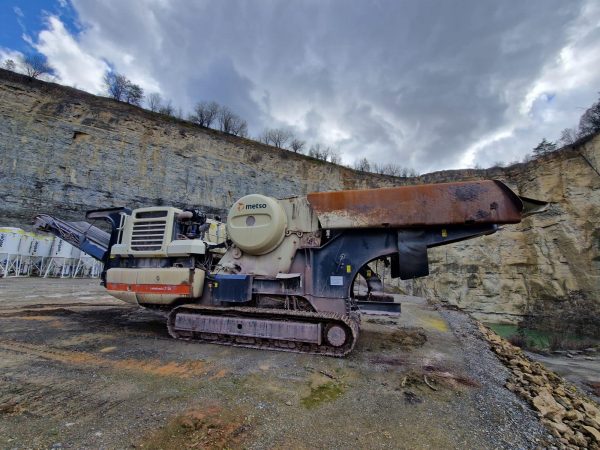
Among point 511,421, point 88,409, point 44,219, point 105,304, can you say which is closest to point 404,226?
point 511,421

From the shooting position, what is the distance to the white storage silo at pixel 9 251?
1342 cm

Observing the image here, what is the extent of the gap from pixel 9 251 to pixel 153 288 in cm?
1363

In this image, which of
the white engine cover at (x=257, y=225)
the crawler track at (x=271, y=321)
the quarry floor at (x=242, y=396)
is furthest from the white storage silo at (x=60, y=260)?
the white engine cover at (x=257, y=225)

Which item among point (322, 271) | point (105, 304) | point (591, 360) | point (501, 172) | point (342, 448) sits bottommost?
point (591, 360)

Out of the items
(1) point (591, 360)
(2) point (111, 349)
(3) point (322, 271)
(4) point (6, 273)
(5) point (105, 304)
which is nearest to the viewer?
(2) point (111, 349)

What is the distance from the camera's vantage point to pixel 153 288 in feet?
16.7

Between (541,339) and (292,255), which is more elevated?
(292,255)

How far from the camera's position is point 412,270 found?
14.9 feet

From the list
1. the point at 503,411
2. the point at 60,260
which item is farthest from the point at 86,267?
the point at 503,411

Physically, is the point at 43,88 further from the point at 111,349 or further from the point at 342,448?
the point at 342,448

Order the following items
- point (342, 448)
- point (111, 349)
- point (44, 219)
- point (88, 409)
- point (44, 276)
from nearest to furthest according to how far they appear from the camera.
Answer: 1. point (342, 448)
2. point (88, 409)
3. point (111, 349)
4. point (44, 219)
5. point (44, 276)

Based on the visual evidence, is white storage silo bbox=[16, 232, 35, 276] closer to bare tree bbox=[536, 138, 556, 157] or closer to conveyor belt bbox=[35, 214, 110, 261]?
conveyor belt bbox=[35, 214, 110, 261]

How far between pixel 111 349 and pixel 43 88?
20.9 meters

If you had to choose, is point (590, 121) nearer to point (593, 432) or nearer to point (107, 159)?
point (593, 432)
